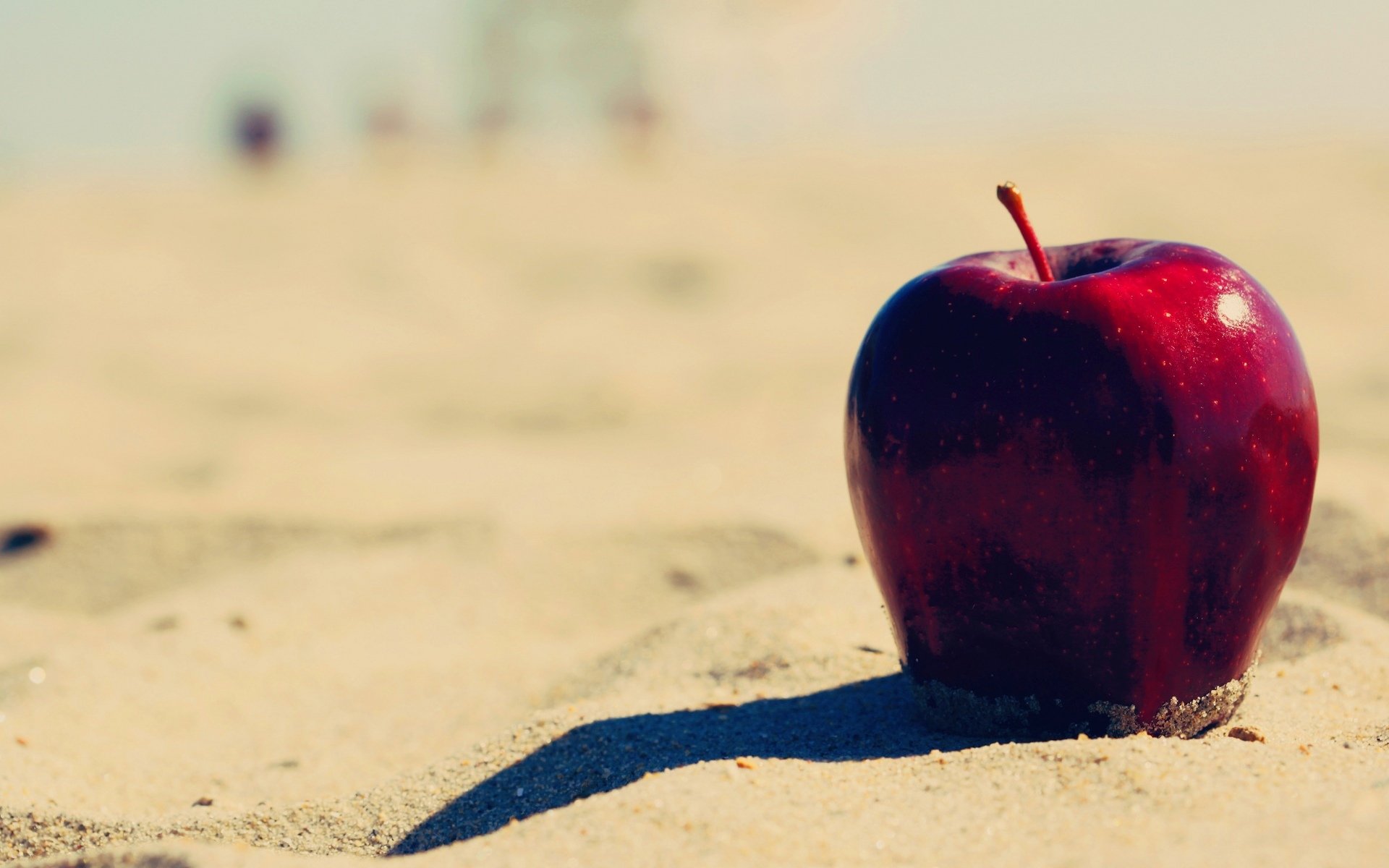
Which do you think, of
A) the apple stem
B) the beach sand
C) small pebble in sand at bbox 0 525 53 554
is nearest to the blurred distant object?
the beach sand

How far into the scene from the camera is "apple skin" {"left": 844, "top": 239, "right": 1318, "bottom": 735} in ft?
6.86

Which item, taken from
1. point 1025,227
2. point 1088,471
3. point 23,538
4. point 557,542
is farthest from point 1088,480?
point 23,538

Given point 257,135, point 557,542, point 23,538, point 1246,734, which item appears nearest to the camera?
point 1246,734

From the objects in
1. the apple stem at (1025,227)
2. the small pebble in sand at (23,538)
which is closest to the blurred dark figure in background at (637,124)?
the small pebble in sand at (23,538)

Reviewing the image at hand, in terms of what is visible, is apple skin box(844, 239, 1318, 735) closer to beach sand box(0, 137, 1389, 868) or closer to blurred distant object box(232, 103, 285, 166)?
beach sand box(0, 137, 1389, 868)

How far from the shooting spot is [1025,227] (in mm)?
2371

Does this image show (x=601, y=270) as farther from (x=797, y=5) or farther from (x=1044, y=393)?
(x=797, y=5)

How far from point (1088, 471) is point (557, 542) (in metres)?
2.62

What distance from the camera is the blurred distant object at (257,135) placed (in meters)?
13.8

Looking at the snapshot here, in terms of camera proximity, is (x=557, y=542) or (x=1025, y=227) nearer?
(x=1025, y=227)

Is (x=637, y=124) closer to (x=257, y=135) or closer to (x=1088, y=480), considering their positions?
(x=257, y=135)

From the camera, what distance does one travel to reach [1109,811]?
1871mm

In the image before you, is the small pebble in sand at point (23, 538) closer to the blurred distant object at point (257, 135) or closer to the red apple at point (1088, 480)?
the red apple at point (1088, 480)

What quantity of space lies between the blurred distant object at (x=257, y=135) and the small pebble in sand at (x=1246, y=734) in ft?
42.7
